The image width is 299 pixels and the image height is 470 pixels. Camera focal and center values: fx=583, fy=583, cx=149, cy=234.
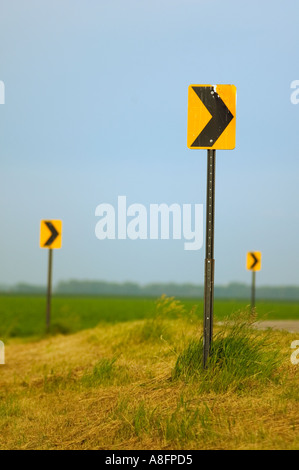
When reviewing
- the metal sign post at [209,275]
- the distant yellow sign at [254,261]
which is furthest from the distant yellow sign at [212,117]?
the distant yellow sign at [254,261]

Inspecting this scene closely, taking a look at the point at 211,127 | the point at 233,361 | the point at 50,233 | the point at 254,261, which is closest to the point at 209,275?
the point at 233,361

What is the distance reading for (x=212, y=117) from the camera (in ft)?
24.2

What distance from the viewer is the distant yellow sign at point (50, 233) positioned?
17109 mm

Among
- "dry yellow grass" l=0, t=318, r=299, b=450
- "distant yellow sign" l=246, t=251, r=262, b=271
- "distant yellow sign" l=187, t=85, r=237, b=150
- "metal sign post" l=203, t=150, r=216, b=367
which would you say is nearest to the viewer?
"dry yellow grass" l=0, t=318, r=299, b=450

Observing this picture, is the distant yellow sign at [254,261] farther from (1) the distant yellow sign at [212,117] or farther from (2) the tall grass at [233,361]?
(1) the distant yellow sign at [212,117]

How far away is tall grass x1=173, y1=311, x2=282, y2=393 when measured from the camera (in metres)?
6.71

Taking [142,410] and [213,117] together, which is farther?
[213,117]

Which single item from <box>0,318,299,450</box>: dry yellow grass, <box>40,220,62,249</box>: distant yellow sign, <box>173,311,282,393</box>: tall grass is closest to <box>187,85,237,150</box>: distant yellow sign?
<box>173,311,282,393</box>: tall grass

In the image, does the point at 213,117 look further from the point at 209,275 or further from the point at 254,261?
the point at 254,261

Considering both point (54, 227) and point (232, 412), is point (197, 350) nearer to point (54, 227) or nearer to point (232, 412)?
point (232, 412)

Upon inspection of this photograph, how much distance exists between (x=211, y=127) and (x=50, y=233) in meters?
10.5

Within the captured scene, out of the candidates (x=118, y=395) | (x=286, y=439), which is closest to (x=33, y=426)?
(x=118, y=395)

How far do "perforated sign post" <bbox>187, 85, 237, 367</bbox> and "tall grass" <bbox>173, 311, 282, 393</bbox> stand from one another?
24 cm

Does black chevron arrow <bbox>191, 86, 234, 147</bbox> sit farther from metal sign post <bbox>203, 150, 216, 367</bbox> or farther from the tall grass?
the tall grass
